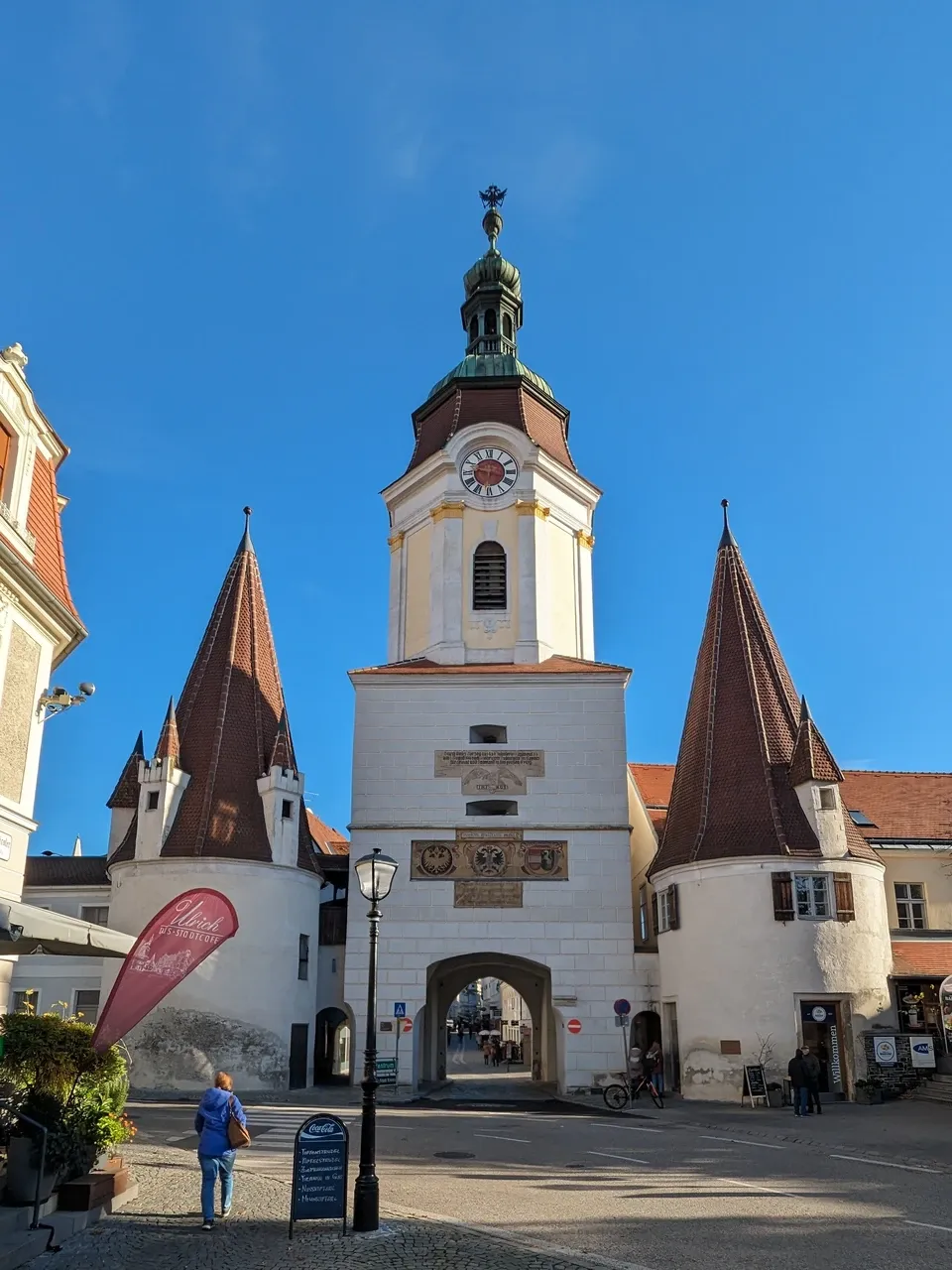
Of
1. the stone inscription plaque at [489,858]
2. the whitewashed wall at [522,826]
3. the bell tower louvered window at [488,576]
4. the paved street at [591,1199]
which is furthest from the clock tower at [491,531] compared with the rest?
the paved street at [591,1199]

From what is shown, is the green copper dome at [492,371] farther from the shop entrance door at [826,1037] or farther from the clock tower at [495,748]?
the shop entrance door at [826,1037]

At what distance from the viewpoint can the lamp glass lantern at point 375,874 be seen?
12352 mm

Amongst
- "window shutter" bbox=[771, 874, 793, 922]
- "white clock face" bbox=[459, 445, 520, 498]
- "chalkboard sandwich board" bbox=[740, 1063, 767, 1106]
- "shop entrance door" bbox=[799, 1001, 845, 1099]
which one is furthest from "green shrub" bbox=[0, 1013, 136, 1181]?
"white clock face" bbox=[459, 445, 520, 498]

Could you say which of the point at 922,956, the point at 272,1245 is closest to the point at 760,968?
the point at 922,956

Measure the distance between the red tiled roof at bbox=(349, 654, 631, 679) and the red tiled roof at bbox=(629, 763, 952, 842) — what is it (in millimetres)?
5588

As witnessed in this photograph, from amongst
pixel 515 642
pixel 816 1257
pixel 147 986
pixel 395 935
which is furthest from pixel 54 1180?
pixel 515 642

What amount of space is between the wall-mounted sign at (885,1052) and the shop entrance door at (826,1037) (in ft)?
3.12

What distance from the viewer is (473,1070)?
49406 mm

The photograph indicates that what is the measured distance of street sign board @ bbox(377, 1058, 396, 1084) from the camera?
2812 centimetres

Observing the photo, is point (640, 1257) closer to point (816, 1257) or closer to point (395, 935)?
point (816, 1257)

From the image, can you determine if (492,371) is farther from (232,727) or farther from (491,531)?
(232,727)

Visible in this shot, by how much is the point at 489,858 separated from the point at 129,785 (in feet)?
41.3

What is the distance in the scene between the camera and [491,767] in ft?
109

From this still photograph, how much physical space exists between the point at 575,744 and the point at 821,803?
7.42 metres
